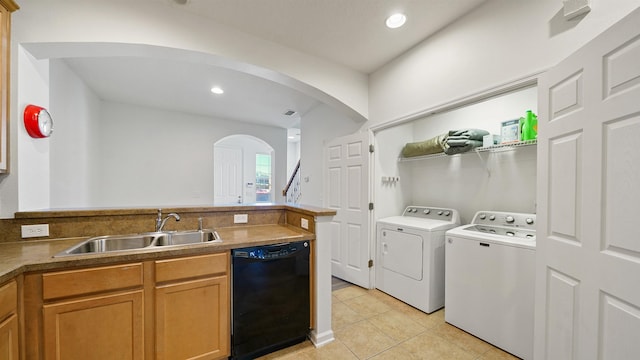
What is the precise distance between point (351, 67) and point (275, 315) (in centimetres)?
276

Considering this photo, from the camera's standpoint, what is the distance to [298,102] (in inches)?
153

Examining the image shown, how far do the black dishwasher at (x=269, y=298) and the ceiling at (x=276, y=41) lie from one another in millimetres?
1944

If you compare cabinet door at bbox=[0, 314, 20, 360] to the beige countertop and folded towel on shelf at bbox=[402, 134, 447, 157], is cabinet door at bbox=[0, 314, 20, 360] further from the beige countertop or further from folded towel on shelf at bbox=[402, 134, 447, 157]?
folded towel on shelf at bbox=[402, 134, 447, 157]

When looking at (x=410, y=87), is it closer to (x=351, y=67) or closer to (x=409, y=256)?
(x=351, y=67)

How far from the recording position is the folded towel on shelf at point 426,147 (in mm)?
2676

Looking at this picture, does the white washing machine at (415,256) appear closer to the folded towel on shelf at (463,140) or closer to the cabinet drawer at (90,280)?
the folded towel on shelf at (463,140)

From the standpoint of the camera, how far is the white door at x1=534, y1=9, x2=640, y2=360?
0.98m

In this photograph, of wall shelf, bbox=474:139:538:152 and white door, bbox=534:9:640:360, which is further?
wall shelf, bbox=474:139:538:152

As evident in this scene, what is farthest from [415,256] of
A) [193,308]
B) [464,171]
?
[193,308]

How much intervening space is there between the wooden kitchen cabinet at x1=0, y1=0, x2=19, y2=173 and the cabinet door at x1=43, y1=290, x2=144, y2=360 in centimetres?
104

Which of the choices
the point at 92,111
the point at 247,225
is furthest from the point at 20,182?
the point at 92,111

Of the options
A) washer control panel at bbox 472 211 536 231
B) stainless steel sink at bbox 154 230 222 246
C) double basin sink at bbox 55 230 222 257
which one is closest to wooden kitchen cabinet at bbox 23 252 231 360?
double basin sink at bbox 55 230 222 257

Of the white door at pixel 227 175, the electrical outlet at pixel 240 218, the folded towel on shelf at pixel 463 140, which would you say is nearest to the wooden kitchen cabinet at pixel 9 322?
the electrical outlet at pixel 240 218

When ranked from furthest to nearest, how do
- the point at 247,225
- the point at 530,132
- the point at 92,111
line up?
the point at 92,111
the point at 247,225
the point at 530,132
